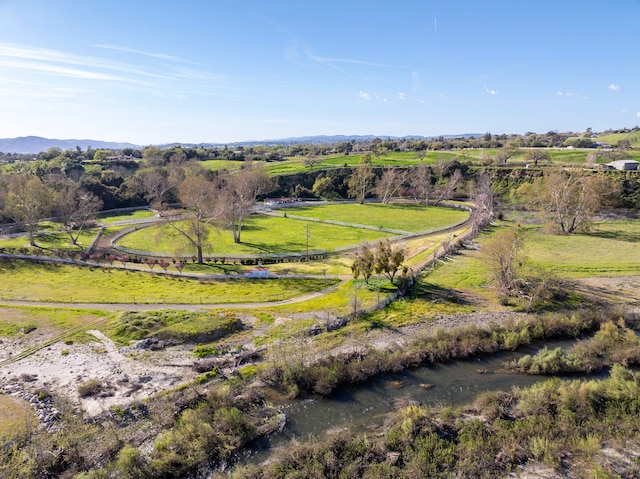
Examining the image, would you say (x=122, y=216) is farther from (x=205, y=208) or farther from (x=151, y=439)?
(x=151, y=439)

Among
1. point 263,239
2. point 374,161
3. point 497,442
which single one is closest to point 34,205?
point 263,239

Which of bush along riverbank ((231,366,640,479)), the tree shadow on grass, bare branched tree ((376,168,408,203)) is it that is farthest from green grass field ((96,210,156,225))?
the tree shadow on grass

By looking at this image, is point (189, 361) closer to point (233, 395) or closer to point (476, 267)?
point (233, 395)

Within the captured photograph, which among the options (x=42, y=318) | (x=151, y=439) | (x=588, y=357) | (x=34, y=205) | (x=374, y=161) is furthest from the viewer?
(x=374, y=161)

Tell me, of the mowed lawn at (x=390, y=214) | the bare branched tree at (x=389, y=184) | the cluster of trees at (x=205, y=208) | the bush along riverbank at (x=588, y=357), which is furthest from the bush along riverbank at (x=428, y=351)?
the bare branched tree at (x=389, y=184)

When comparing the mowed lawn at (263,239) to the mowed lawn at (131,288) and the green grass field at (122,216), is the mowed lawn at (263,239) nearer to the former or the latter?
the mowed lawn at (131,288)
